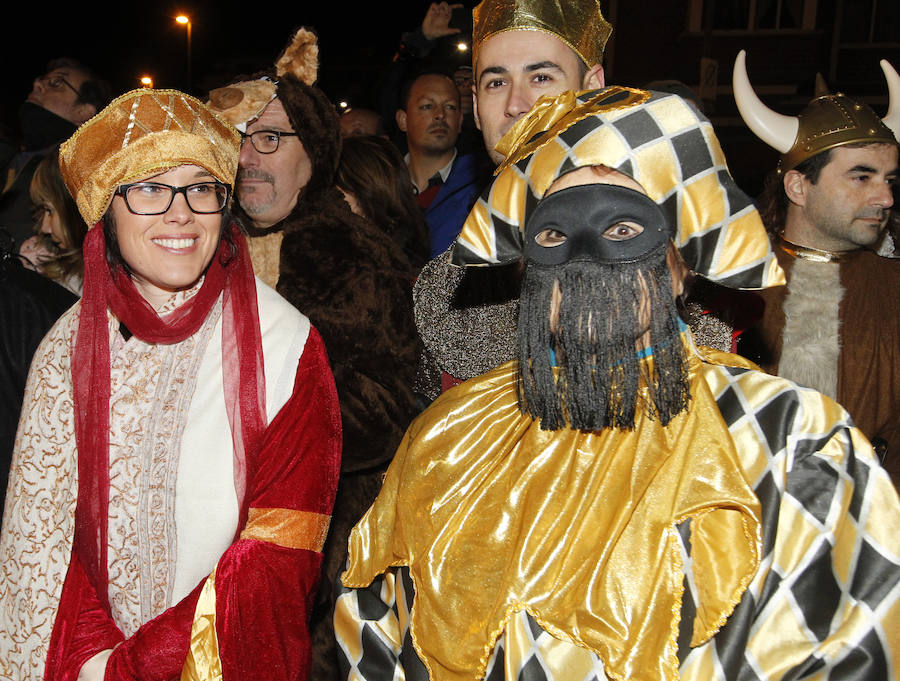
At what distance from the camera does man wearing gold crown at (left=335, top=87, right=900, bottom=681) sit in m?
1.58

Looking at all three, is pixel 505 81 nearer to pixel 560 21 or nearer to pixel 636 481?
pixel 560 21

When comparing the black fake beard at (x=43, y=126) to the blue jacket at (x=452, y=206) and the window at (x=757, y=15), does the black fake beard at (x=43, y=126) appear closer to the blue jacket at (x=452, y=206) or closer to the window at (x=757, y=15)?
the blue jacket at (x=452, y=206)

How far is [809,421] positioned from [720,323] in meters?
0.77

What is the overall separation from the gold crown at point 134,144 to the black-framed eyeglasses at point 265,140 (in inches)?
36.2

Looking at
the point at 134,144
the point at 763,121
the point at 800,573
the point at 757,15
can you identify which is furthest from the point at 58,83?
the point at 757,15

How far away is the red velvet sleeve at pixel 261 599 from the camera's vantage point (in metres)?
→ 2.04

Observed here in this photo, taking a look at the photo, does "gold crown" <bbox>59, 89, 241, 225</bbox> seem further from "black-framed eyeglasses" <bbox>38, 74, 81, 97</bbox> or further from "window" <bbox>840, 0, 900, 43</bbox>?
"window" <bbox>840, 0, 900, 43</bbox>

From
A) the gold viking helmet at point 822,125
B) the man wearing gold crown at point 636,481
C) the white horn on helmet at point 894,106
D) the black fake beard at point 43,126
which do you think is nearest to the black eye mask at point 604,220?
the man wearing gold crown at point 636,481

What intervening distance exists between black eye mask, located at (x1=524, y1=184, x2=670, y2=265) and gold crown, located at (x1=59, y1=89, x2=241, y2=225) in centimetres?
104

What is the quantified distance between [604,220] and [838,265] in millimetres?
2148

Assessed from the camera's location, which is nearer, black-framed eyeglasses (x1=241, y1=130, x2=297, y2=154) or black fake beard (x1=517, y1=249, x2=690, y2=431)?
black fake beard (x1=517, y1=249, x2=690, y2=431)

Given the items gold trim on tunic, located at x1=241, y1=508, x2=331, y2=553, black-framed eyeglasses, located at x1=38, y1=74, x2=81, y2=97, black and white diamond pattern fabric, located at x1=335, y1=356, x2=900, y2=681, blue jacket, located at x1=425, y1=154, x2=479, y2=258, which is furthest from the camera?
black-framed eyeglasses, located at x1=38, y1=74, x2=81, y2=97

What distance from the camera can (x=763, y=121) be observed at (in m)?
3.42

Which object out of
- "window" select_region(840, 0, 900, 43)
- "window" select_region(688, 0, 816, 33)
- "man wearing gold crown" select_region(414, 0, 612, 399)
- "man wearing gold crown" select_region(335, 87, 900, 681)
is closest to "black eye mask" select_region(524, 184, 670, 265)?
"man wearing gold crown" select_region(335, 87, 900, 681)
